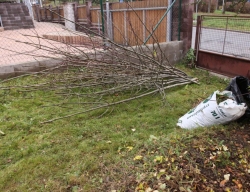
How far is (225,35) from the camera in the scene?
530cm

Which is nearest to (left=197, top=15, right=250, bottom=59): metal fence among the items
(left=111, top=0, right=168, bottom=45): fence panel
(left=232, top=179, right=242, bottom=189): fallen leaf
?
(left=111, top=0, right=168, bottom=45): fence panel

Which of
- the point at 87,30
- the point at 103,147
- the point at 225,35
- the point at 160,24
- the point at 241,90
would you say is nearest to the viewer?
the point at 103,147

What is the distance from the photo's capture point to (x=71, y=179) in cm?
239

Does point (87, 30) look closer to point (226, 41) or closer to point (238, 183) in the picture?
point (226, 41)

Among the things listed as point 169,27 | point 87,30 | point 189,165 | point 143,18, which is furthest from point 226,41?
point 189,165

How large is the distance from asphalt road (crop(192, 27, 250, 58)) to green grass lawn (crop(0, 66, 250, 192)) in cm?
220

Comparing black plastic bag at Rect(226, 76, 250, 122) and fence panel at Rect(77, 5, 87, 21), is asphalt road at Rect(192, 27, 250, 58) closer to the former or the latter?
black plastic bag at Rect(226, 76, 250, 122)

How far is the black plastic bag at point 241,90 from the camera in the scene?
10.6 feet

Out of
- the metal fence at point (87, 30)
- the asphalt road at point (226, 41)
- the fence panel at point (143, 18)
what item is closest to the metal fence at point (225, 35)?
the asphalt road at point (226, 41)

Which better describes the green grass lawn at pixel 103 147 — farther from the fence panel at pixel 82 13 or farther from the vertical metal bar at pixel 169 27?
the fence panel at pixel 82 13

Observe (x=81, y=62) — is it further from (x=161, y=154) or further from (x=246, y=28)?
(x=246, y=28)

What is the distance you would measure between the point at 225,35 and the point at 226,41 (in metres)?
0.43

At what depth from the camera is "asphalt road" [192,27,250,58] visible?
553 centimetres

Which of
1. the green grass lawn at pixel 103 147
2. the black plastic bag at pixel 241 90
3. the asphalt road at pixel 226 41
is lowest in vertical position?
the green grass lawn at pixel 103 147
